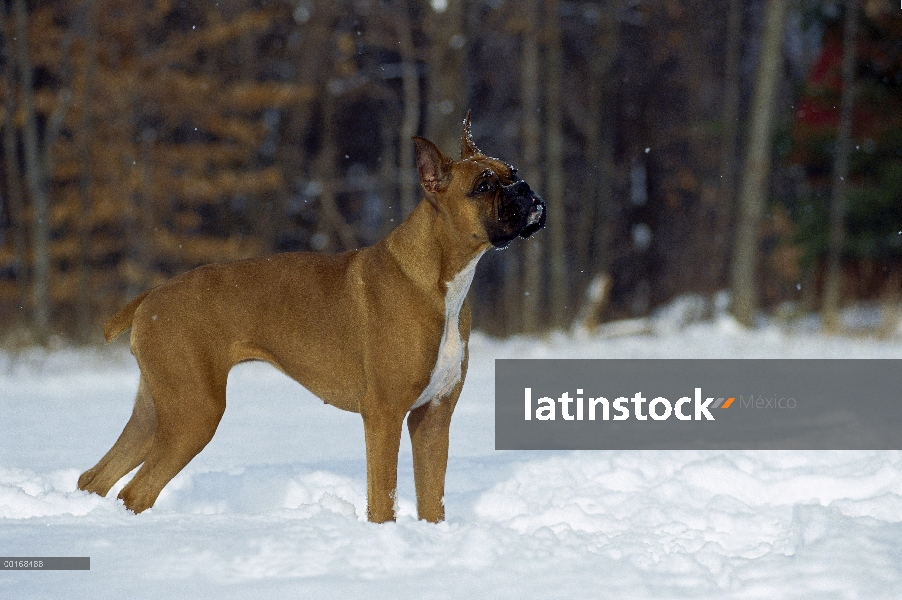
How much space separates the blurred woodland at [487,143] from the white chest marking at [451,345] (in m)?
11.4

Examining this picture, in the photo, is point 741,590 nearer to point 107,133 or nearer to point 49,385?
point 49,385

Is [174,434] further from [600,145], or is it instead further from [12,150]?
[600,145]

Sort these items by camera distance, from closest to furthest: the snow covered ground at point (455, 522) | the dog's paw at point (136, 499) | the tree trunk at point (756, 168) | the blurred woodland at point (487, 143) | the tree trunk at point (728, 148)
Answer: the snow covered ground at point (455, 522) → the dog's paw at point (136, 499) → the tree trunk at point (756, 168) → the blurred woodland at point (487, 143) → the tree trunk at point (728, 148)

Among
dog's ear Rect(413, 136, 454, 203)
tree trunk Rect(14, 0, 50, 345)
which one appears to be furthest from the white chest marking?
tree trunk Rect(14, 0, 50, 345)

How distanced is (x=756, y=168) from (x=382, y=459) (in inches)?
523

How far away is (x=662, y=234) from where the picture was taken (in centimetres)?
2761

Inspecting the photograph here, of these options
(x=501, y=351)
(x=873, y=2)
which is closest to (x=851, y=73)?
(x=873, y=2)

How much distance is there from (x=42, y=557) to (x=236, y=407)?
18.9 ft

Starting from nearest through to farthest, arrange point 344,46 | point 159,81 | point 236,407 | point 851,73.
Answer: point 236,407 < point 851,73 < point 159,81 < point 344,46

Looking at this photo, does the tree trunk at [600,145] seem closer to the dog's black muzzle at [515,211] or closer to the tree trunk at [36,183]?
the tree trunk at [36,183]

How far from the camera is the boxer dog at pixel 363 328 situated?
15.4 ft

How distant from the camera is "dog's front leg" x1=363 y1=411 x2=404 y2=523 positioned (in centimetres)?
470

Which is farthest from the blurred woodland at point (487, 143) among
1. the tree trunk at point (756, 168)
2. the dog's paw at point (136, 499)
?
the dog's paw at point (136, 499)

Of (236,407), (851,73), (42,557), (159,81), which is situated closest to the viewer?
(42,557)
